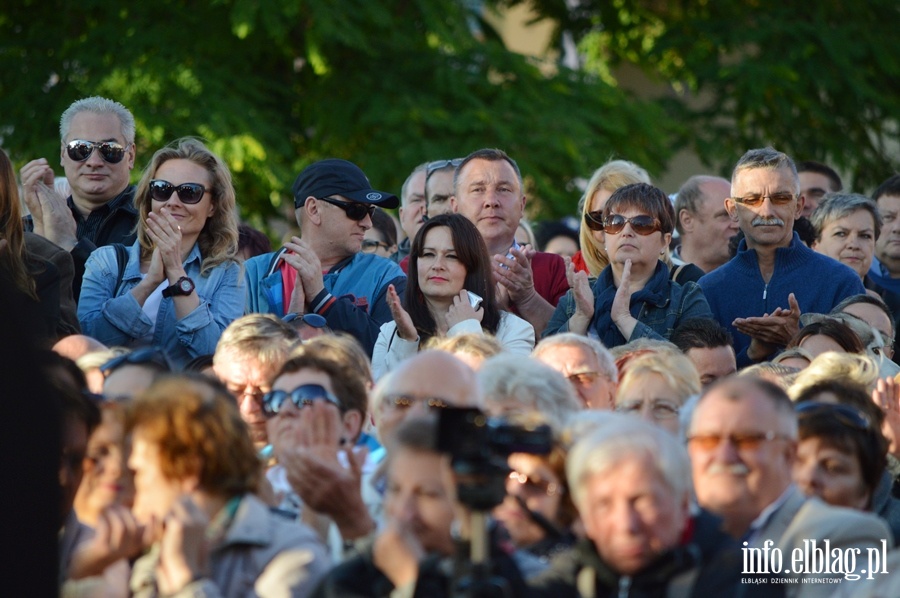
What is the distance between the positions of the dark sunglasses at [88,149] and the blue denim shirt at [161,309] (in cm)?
67

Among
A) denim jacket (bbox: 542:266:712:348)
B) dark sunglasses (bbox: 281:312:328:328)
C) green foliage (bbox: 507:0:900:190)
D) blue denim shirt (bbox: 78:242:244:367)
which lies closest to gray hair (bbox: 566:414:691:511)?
dark sunglasses (bbox: 281:312:328:328)

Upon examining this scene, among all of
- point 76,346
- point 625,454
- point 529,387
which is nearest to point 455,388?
point 529,387

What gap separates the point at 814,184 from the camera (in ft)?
30.1

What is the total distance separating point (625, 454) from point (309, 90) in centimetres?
959

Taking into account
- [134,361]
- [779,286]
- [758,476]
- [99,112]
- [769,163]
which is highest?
[99,112]

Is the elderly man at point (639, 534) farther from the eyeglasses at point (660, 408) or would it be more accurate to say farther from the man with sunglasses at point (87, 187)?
the man with sunglasses at point (87, 187)

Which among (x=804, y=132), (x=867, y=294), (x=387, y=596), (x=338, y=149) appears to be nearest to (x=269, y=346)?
(x=387, y=596)

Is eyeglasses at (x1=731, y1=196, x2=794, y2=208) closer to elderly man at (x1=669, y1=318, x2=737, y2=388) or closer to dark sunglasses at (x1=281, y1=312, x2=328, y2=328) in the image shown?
elderly man at (x1=669, y1=318, x2=737, y2=388)

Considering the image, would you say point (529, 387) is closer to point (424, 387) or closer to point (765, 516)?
point (424, 387)

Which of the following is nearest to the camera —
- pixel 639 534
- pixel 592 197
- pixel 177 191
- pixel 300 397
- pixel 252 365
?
pixel 639 534

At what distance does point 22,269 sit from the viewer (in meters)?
5.74

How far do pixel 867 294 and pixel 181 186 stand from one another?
3421 mm

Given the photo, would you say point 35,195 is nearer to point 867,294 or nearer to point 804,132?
point 867,294

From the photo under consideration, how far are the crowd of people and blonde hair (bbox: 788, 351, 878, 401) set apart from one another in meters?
0.03
